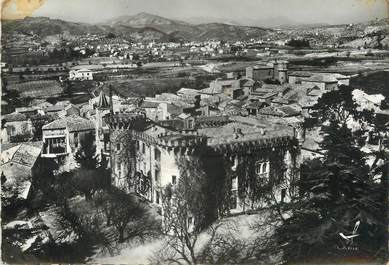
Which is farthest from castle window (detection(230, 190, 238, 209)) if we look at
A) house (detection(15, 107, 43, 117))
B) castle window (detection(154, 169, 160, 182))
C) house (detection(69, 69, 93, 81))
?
house (detection(15, 107, 43, 117))

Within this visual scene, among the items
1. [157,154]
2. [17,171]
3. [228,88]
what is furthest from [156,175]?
[17,171]

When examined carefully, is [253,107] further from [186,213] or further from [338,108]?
[186,213]

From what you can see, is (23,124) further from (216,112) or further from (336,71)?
(336,71)

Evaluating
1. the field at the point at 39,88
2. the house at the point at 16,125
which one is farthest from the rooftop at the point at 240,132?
the house at the point at 16,125

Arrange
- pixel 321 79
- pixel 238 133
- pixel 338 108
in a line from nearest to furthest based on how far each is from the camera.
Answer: pixel 238 133
pixel 338 108
pixel 321 79

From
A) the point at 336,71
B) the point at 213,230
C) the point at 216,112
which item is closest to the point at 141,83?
the point at 216,112

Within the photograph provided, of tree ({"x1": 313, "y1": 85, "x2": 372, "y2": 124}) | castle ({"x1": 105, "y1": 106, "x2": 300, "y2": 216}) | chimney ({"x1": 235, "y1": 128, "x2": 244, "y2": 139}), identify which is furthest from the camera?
tree ({"x1": 313, "y1": 85, "x2": 372, "y2": 124})

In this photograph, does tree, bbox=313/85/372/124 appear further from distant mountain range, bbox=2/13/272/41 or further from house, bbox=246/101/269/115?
distant mountain range, bbox=2/13/272/41
